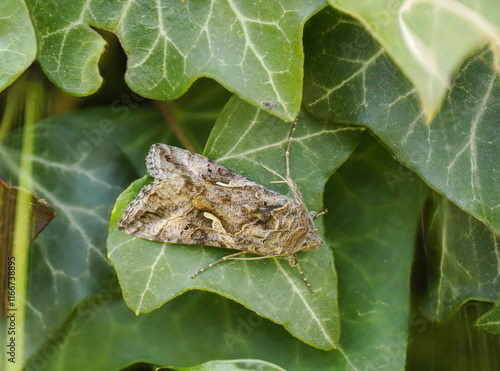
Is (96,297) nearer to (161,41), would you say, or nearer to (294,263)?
(294,263)

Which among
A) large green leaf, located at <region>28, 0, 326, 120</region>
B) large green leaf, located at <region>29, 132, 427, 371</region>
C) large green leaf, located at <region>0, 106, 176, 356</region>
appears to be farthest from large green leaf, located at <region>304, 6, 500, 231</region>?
large green leaf, located at <region>0, 106, 176, 356</region>

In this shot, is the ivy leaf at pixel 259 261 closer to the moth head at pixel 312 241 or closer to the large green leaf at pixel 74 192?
the moth head at pixel 312 241

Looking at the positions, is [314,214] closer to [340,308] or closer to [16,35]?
[340,308]

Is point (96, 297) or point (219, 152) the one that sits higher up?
point (219, 152)

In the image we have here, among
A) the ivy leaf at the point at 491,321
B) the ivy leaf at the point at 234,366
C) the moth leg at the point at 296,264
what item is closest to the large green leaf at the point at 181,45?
the moth leg at the point at 296,264

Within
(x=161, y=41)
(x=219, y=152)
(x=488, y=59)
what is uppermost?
(x=488, y=59)

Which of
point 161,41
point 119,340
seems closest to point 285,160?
point 161,41

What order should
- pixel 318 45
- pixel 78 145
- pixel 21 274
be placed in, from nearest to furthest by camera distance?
pixel 318 45, pixel 21 274, pixel 78 145
